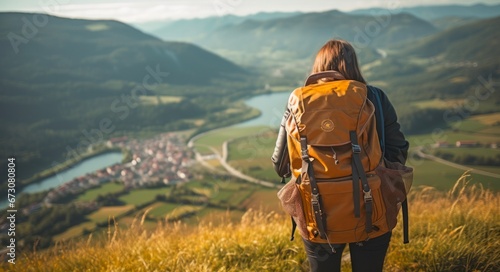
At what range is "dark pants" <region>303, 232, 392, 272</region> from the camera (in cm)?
200

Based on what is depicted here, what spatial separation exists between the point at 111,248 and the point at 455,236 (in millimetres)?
3265

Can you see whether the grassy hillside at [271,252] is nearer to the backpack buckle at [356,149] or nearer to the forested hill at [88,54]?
the backpack buckle at [356,149]

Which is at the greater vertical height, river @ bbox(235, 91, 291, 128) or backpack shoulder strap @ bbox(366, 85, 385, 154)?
backpack shoulder strap @ bbox(366, 85, 385, 154)

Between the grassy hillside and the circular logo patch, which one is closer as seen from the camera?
the circular logo patch

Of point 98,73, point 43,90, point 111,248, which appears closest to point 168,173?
point 111,248

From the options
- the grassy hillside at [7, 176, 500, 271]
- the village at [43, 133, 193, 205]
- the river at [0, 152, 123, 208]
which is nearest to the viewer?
the grassy hillside at [7, 176, 500, 271]

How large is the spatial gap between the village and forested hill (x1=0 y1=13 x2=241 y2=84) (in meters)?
42.2

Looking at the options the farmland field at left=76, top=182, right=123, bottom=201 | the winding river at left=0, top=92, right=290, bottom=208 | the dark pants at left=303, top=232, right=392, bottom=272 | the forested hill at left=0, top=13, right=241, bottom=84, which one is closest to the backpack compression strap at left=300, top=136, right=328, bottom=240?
the dark pants at left=303, top=232, right=392, bottom=272

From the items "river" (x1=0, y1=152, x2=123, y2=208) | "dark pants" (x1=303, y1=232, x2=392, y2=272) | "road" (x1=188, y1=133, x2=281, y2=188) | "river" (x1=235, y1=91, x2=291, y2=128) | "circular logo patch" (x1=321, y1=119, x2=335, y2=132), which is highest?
"circular logo patch" (x1=321, y1=119, x2=335, y2=132)

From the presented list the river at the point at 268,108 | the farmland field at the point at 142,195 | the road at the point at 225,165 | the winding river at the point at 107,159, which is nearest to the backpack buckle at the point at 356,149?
the road at the point at 225,165

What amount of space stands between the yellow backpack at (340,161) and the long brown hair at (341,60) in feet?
0.57

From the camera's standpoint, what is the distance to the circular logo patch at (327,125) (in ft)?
6.03

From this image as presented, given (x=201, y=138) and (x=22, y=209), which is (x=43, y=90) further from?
(x=22, y=209)

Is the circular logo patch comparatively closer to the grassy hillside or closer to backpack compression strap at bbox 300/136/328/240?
backpack compression strap at bbox 300/136/328/240
